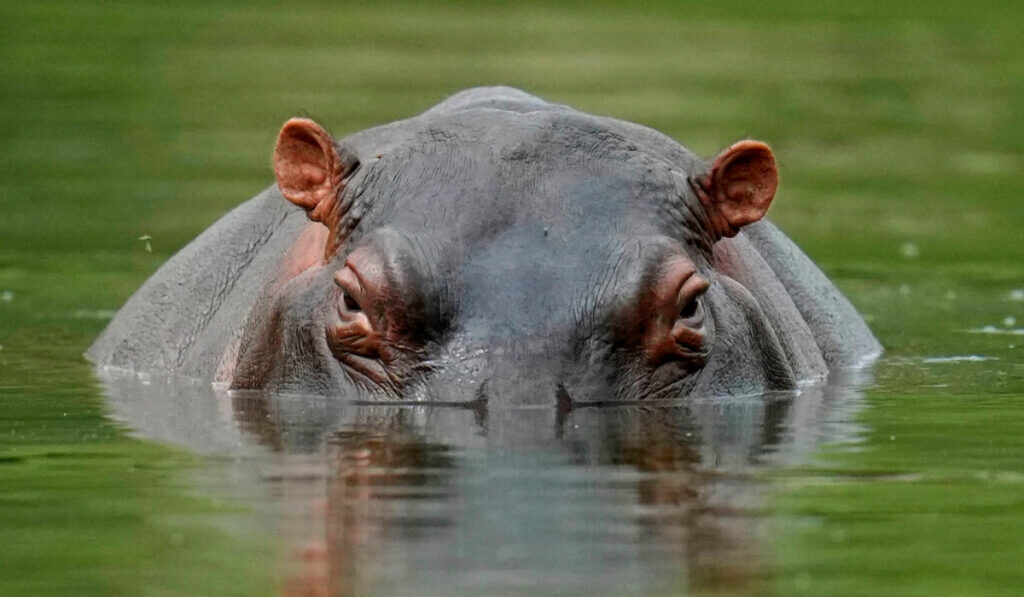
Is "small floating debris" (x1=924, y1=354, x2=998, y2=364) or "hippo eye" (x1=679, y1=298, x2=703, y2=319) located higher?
"hippo eye" (x1=679, y1=298, x2=703, y2=319)

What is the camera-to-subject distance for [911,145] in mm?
24281

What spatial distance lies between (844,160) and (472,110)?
1305 centimetres

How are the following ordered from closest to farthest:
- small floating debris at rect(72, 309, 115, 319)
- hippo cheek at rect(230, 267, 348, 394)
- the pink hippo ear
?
hippo cheek at rect(230, 267, 348, 394), the pink hippo ear, small floating debris at rect(72, 309, 115, 319)

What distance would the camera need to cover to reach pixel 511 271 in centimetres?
920

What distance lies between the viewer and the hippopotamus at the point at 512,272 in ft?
29.8

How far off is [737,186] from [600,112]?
13.5 m

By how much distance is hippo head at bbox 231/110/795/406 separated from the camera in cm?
906

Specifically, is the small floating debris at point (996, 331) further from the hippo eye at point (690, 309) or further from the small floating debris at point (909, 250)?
the hippo eye at point (690, 309)

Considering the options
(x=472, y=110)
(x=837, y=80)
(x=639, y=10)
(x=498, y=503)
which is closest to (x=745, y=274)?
(x=472, y=110)

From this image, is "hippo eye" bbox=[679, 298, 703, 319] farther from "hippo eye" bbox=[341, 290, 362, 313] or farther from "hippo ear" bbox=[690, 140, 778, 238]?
"hippo eye" bbox=[341, 290, 362, 313]

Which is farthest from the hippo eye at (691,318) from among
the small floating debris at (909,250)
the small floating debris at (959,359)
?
the small floating debris at (909,250)

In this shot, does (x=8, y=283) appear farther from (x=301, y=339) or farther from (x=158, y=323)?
(x=301, y=339)

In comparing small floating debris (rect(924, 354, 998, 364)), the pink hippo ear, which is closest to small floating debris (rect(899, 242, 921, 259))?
small floating debris (rect(924, 354, 998, 364))

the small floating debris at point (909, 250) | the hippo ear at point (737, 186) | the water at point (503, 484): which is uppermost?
the hippo ear at point (737, 186)
